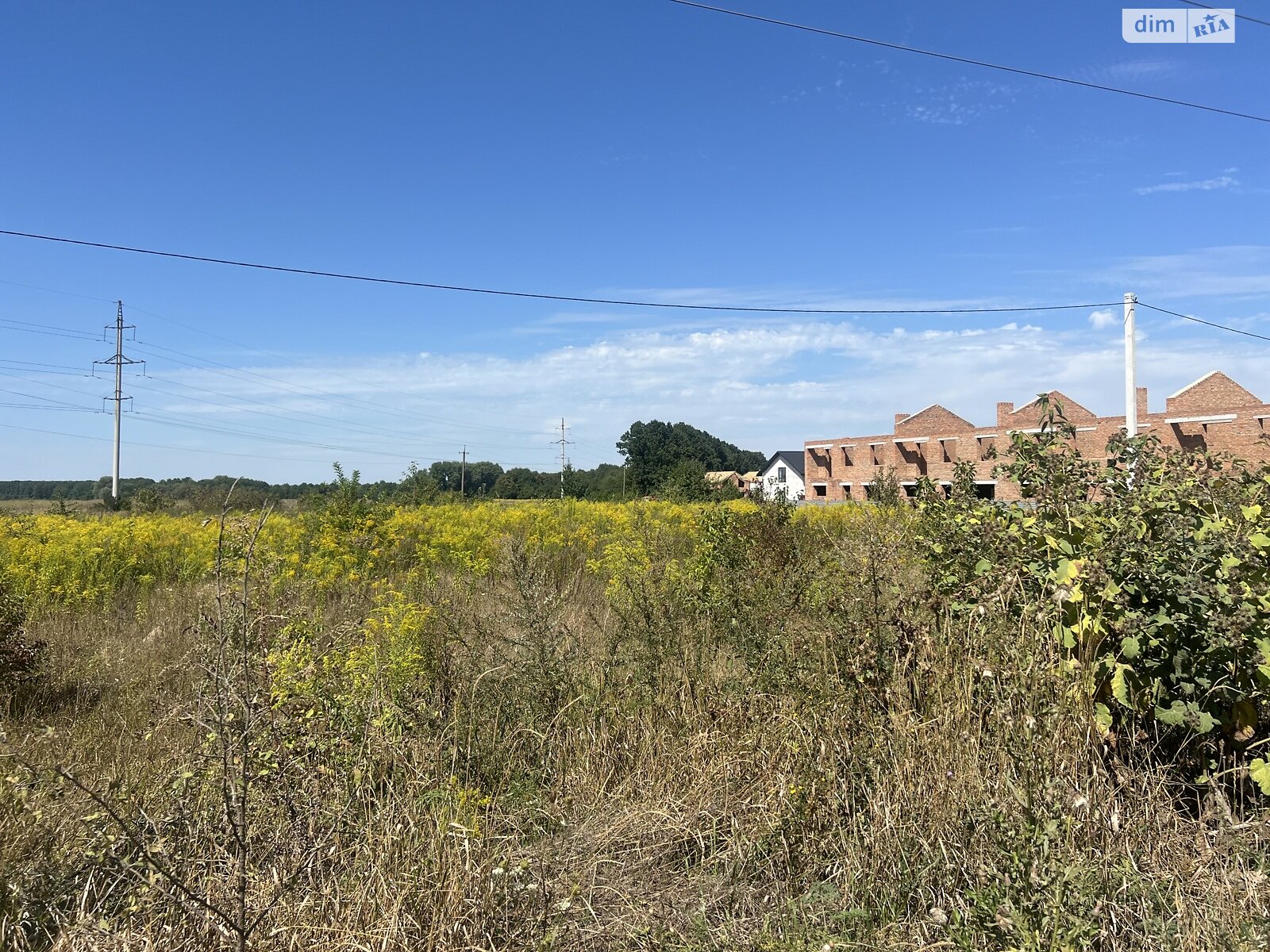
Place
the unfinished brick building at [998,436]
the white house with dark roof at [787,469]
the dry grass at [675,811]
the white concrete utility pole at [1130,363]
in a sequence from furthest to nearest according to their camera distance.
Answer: the white house with dark roof at [787,469], the unfinished brick building at [998,436], the white concrete utility pole at [1130,363], the dry grass at [675,811]

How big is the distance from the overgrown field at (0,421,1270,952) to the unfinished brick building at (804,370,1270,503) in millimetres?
9770

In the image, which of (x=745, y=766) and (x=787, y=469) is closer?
(x=745, y=766)

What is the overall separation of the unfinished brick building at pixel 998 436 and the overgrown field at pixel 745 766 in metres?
9.77

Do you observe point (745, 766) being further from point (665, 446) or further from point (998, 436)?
point (665, 446)

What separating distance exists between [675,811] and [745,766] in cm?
39

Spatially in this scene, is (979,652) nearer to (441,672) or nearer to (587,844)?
(587,844)

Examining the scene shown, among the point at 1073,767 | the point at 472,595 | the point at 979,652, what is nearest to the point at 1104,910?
the point at 1073,767

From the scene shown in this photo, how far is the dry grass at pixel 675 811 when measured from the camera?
2.31 meters

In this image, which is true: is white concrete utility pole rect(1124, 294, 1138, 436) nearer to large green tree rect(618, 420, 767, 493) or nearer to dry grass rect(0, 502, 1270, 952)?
dry grass rect(0, 502, 1270, 952)

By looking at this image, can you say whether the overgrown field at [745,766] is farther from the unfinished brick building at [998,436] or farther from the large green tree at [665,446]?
the large green tree at [665,446]

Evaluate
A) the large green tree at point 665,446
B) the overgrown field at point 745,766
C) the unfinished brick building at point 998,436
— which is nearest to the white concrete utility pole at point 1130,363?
the unfinished brick building at point 998,436

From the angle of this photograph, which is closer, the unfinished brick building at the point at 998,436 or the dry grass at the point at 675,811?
the dry grass at the point at 675,811

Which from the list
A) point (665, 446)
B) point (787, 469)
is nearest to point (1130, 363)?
point (787, 469)

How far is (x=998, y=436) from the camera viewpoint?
41.2 metres
